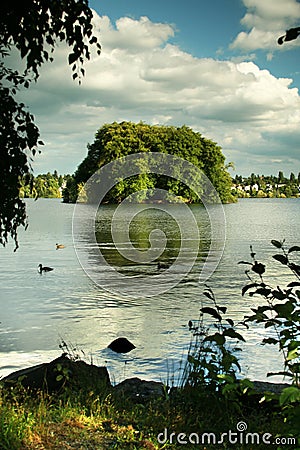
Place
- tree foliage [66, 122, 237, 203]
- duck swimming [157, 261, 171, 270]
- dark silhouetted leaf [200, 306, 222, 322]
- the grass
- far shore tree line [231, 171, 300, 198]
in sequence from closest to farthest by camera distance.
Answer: the grass < dark silhouetted leaf [200, 306, 222, 322] < duck swimming [157, 261, 171, 270] < tree foliage [66, 122, 237, 203] < far shore tree line [231, 171, 300, 198]

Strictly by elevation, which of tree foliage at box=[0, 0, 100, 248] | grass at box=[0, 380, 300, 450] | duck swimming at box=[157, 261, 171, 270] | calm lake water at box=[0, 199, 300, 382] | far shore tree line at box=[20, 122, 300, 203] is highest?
far shore tree line at box=[20, 122, 300, 203]

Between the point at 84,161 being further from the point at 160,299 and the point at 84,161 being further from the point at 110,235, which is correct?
the point at 160,299

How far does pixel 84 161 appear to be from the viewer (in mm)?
78250

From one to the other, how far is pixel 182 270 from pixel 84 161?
6330 centimetres

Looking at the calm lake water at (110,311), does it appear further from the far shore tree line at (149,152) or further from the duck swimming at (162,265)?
the far shore tree line at (149,152)

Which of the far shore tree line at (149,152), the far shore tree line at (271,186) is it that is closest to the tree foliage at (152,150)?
the far shore tree line at (149,152)

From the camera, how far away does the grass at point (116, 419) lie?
351cm

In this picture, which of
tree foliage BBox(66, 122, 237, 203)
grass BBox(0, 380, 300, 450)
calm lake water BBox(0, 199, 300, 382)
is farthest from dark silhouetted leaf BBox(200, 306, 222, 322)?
tree foliage BBox(66, 122, 237, 203)

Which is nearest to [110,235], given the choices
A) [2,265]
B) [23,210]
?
[2,265]

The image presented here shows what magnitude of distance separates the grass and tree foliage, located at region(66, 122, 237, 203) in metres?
64.3

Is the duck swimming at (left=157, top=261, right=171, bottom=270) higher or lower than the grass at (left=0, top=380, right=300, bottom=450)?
lower

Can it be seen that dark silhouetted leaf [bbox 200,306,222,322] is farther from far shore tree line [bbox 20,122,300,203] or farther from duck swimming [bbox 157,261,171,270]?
far shore tree line [bbox 20,122,300,203]

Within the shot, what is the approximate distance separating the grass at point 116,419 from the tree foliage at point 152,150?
64337 millimetres

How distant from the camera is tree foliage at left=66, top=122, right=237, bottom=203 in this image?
229 ft
